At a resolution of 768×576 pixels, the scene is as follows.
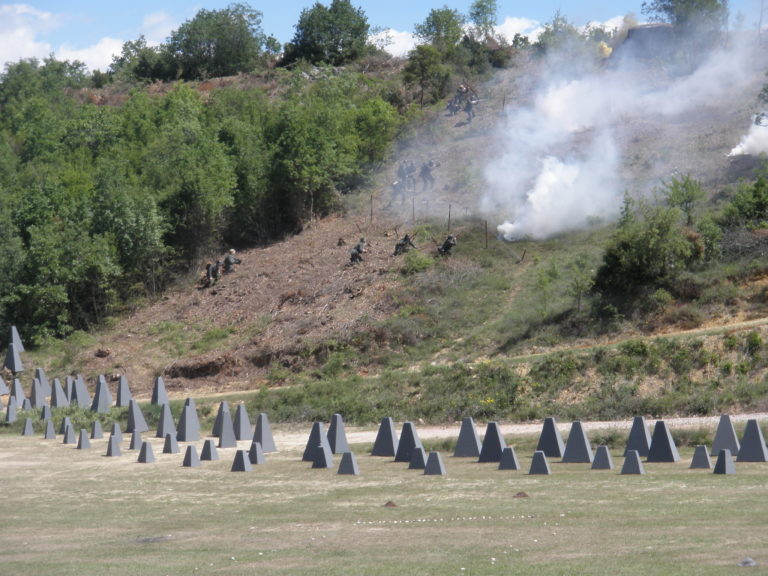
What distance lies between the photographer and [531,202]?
53875mm

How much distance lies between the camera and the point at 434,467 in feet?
73.0

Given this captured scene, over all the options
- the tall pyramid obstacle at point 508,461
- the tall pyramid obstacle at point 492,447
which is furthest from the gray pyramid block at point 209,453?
the tall pyramid obstacle at point 508,461

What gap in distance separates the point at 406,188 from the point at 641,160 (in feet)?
41.4

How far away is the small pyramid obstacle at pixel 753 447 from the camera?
2088cm

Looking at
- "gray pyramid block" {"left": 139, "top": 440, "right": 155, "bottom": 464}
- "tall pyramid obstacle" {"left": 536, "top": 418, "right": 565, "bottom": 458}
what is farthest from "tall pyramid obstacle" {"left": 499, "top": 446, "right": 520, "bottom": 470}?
"gray pyramid block" {"left": 139, "top": 440, "right": 155, "bottom": 464}

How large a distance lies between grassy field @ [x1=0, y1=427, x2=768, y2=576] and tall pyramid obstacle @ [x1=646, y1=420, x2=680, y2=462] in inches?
11.4

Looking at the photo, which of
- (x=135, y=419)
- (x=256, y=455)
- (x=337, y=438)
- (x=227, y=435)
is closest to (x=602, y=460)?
(x=337, y=438)

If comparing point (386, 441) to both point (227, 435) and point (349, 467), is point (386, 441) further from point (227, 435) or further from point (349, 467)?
point (227, 435)

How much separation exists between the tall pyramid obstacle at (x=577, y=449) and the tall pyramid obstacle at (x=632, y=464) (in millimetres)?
1941

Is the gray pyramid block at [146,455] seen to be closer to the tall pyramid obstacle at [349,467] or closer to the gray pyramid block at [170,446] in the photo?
the gray pyramid block at [170,446]

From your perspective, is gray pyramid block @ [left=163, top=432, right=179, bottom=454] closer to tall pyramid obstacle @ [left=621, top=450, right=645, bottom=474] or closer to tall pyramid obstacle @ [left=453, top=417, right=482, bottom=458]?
tall pyramid obstacle @ [left=453, top=417, right=482, bottom=458]

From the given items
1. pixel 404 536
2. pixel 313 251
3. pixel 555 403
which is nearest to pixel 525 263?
pixel 313 251

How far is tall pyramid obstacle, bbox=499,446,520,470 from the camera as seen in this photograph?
73.2 feet

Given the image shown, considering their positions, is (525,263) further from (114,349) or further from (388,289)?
(114,349)
